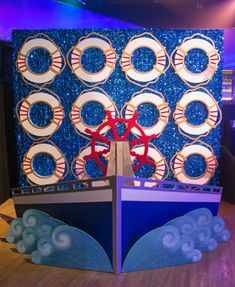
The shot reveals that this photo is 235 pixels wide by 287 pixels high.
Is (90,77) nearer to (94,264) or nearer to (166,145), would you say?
(166,145)

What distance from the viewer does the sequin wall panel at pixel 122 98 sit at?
3715 mm

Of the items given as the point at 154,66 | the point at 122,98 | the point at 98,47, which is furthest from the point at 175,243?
the point at 98,47

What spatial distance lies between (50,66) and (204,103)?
1471 millimetres

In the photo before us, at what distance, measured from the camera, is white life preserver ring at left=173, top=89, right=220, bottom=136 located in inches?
147

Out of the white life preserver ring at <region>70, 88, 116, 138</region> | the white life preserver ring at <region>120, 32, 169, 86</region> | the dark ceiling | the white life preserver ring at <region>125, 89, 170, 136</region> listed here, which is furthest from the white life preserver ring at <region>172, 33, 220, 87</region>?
the dark ceiling

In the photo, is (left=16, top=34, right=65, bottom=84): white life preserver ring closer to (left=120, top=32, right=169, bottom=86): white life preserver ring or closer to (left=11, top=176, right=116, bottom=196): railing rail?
(left=120, top=32, right=169, bottom=86): white life preserver ring

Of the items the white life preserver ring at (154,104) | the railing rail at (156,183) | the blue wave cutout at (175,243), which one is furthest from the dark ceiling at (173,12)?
the blue wave cutout at (175,243)

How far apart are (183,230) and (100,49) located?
6.17 feet

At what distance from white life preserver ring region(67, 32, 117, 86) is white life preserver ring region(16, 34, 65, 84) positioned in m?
0.12

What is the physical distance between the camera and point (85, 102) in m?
3.81

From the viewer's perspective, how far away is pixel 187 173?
386 centimetres

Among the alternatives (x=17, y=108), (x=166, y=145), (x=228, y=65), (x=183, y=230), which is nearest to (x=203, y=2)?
(x=228, y=65)

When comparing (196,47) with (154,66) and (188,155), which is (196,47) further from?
(188,155)

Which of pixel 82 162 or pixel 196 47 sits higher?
pixel 196 47
